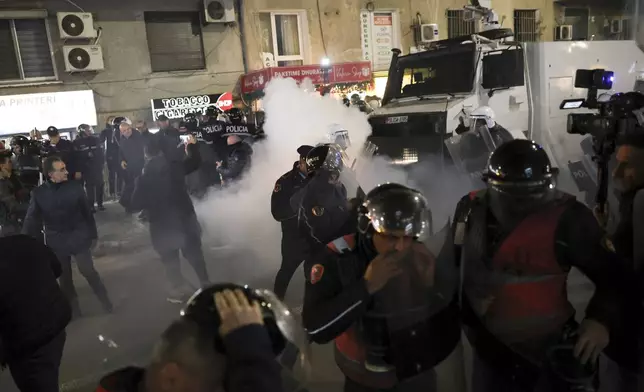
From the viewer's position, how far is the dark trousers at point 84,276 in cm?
518

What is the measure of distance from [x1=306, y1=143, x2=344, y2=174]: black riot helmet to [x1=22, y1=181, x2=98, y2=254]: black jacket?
241cm

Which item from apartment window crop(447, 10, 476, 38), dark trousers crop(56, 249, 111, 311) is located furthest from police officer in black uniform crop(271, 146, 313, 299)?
apartment window crop(447, 10, 476, 38)

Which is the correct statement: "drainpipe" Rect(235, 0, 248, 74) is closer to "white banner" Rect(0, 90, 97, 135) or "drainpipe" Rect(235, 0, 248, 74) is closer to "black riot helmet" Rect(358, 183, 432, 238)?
"white banner" Rect(0, 90, 97, 135)

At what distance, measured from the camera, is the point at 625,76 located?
27.6 feet

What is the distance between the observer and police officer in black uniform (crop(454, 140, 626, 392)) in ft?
6.70

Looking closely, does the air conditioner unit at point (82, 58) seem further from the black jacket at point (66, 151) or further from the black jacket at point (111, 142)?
the black jacket at point (66, 151)

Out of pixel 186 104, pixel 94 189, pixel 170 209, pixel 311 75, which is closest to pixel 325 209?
pixel 170 209

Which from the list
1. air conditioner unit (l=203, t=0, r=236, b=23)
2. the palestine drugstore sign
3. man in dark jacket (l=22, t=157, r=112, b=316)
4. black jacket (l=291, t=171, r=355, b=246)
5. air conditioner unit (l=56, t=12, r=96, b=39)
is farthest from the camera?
air conditioner unit (l=203, t=0, r=236, b=23)

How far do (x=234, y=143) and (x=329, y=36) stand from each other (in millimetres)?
8703

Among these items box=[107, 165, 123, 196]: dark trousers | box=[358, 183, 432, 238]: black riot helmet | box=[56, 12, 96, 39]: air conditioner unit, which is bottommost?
box=[107, 165, 123, 196]: dark trousers

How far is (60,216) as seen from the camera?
493 centimetres

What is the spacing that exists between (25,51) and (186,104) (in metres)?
4.06

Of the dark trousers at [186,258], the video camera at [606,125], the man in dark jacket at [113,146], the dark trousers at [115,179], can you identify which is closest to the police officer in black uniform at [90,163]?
the man in dark jacket at [113,146]

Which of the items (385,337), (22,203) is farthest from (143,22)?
(385,337)
